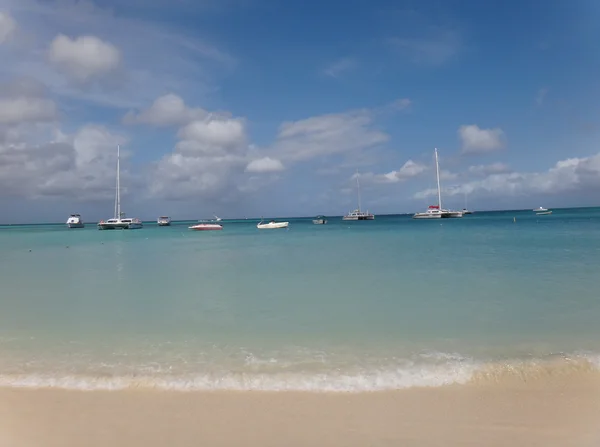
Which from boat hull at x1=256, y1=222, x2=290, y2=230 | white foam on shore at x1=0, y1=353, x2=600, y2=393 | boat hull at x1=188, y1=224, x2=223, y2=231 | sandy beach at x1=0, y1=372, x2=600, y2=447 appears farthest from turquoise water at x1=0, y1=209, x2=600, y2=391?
boat hull at x1=256, y1=222, x2=290, y2=230

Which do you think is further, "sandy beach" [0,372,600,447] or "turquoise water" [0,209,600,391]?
"turquoise water" [0,209,600,391]

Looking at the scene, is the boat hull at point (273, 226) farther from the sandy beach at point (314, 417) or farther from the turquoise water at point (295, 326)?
the sandy beach at point (314, 417)

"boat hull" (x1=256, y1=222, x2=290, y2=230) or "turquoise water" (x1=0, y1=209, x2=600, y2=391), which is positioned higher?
"boat hull" (x1=256, y1=222, x2=290, y2=230)

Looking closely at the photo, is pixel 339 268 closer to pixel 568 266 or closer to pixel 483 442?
pixel 568 266

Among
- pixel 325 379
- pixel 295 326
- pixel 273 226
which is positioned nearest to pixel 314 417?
pixel 325 379

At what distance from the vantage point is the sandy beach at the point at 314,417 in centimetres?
465

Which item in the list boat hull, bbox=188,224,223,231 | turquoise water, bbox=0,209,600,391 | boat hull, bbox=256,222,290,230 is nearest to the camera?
turquoise water, bbox=0,209,600,391

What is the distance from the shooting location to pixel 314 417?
204 inches

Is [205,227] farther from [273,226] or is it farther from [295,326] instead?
[295,326]

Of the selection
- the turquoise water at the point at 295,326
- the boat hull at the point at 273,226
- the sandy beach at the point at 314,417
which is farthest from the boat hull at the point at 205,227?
the sandy beach at the point at 314,417

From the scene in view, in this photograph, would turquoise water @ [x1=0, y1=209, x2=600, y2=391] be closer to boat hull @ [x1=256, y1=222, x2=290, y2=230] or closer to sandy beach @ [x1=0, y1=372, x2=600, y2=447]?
sandy beach @ [x1=0, y1=372, x2=600, y2=447]

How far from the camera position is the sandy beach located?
4.65 metres


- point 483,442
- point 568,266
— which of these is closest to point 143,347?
point 483,442

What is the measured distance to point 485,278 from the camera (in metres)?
16.7
